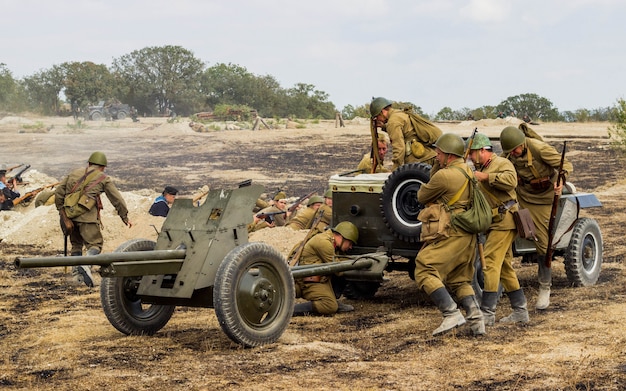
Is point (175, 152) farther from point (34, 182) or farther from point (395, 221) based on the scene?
point (395, 221)

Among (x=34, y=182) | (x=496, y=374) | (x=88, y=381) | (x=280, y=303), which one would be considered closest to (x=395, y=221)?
(x=280, y=303)

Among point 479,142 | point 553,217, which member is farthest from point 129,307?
point 553,217

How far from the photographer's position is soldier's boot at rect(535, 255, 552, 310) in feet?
31.2

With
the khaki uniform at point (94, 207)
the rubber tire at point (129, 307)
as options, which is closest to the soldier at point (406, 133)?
the rubber tire at point (129, 307)

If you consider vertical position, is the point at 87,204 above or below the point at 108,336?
above

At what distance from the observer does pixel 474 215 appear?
823 centimetres

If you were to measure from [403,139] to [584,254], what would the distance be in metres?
2.71

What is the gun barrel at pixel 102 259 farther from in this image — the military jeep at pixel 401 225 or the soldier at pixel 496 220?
the soldier at pixel 496 220

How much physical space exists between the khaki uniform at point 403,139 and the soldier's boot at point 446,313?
2.09 metres

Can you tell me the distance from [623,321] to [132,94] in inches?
2221

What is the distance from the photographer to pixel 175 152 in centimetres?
3303

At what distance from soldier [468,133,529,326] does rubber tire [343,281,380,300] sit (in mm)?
2210

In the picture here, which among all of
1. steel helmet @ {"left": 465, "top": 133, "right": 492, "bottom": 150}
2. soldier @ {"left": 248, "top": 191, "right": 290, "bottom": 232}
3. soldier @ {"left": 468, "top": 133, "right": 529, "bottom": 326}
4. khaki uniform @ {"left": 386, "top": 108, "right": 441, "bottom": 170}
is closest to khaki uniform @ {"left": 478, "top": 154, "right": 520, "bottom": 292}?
soldier @ {"left": 468, "top": 133, "right": 529, "bottom": 326}

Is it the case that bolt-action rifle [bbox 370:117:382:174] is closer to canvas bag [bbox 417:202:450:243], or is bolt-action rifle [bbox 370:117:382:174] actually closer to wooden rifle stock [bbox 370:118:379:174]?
wooden rifle stock [bbox 370:118:379:174]
